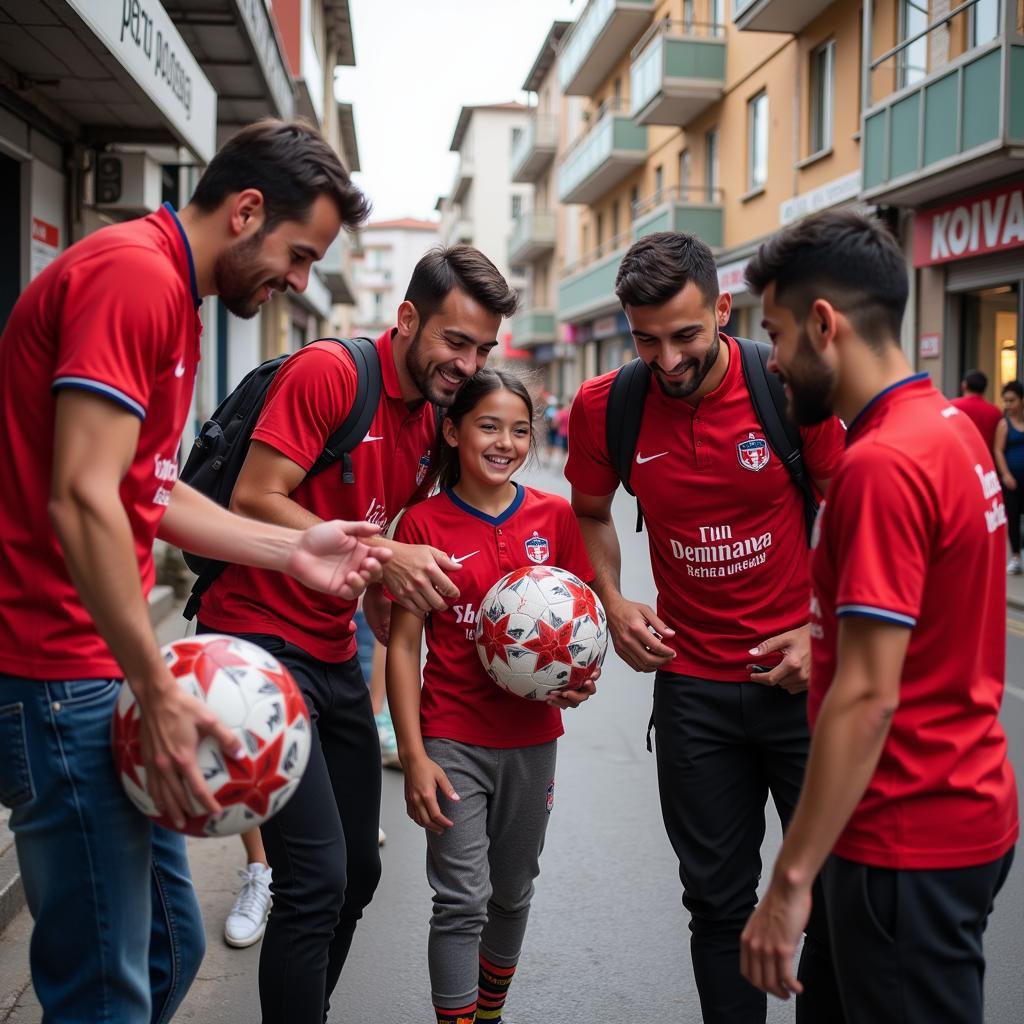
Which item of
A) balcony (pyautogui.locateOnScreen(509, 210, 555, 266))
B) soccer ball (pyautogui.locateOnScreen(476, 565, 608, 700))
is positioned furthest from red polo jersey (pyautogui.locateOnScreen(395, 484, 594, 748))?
balcony (pyautogui.locateOnScreen(509, 210, 555, 266))

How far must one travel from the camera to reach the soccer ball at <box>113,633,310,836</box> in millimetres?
2219

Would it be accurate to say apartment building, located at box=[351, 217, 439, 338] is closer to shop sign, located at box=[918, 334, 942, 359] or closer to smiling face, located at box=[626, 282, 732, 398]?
shop sign, located at box=[918, 334, 942, 359]

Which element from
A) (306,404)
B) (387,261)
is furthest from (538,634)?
(387,261)

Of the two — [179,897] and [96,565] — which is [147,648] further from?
[179,897]

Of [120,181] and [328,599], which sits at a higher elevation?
[120,181]

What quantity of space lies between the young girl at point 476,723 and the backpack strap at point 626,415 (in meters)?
0.23

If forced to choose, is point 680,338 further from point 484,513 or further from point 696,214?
point 696,214

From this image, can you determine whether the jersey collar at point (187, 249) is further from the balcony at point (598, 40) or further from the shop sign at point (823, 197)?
the balcony at point (598, 40)

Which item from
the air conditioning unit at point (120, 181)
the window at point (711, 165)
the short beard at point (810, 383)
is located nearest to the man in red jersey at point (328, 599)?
the short beard at point (810, 383)

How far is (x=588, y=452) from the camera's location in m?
3.63

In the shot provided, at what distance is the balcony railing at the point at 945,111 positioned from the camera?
13664 millimetres

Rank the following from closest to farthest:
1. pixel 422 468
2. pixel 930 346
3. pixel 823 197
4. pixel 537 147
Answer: pixel 422 468
pixel 930 346
pixel 823 197
pixel 537 147

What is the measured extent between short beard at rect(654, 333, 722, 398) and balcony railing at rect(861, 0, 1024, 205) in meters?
12.0

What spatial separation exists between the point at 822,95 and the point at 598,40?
50.1 feet
